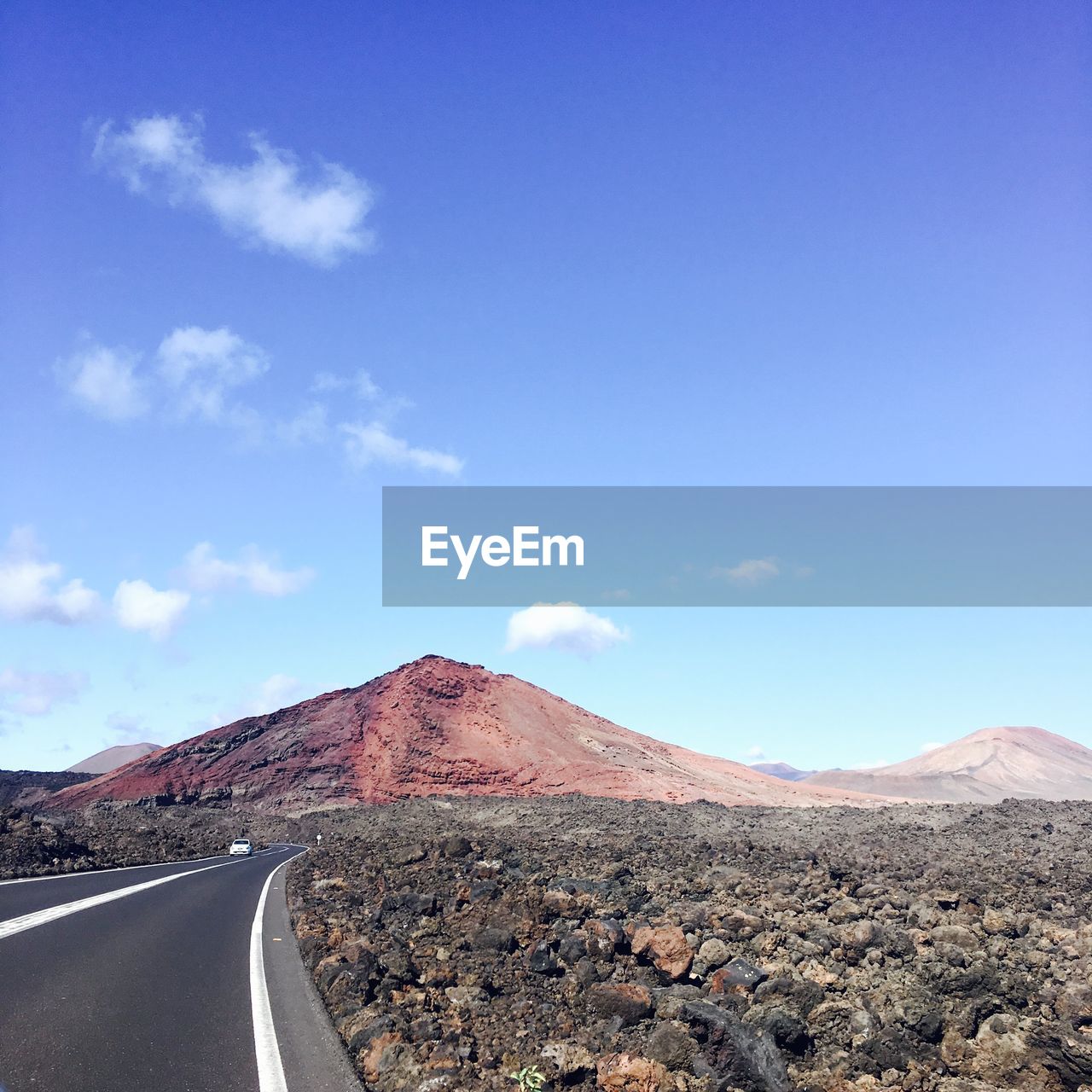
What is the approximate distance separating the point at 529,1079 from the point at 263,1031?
Answer: 103 inches

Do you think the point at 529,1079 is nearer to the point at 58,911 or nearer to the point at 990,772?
the point at 58,911

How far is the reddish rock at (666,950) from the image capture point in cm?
973

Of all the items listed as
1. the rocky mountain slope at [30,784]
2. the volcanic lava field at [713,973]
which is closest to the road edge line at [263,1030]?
the volcanic lava field at [713,973]

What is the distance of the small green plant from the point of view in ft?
21.4

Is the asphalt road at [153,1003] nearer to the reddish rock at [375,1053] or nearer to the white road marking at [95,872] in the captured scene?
the reddish rock at [375,1053]

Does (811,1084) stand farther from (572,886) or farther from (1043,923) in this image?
(572,886)

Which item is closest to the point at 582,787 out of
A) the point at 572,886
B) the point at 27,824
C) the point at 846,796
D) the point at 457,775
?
the point at 457,775

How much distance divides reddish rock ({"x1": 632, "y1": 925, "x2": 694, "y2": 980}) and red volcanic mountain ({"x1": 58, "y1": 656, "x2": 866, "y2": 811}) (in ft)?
202

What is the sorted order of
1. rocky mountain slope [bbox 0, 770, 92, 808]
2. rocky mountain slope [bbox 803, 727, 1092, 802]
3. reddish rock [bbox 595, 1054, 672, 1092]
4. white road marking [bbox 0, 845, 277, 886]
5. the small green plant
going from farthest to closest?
rocky mountain slope [bbox 803, 727, 1092, 802]
rocky mountain slope [bbox 0, 770, 92, 808]
white road marking [bbox 0, 845, 277, 886]
reddish rock [bbox 595, 1054, 672, 1092]
the small green plant

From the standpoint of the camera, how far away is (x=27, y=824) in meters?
28.1

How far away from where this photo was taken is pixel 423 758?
3248 inches

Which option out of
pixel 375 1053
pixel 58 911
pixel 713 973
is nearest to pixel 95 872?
pixel 58 911

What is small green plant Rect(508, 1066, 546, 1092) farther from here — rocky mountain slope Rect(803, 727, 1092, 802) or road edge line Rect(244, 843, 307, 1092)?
rocky mountain slope Rect(803, 727, 1092, 802)

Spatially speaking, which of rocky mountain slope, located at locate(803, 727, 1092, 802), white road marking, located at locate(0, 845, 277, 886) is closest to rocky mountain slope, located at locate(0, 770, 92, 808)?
white road marking, located at locate(0, 845, 277, 886)
